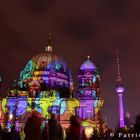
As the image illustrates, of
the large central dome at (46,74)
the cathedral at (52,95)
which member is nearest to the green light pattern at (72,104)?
the cathedral at (52,95)

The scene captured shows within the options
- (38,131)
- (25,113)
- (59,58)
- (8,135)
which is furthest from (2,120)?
(38,131)

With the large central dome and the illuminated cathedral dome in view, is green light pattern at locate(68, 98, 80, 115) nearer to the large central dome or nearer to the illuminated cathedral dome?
the large central dome

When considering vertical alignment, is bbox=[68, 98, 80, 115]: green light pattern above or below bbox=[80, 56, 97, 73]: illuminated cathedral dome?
below

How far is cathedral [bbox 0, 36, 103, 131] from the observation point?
225 feet

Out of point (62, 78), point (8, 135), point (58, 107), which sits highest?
point (62, 78)

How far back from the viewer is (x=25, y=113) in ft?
227

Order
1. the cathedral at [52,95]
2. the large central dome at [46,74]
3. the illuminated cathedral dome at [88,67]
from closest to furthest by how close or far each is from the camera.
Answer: the cathedral at [52,95] → the illuminated cathedral dome at [88,67] → the large central dome at [46,74]

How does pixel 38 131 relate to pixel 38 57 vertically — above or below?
below

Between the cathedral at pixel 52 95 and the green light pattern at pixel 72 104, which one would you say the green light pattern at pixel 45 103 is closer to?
the cathedral at pixel 52 95

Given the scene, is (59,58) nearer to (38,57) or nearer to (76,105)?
(38,57)

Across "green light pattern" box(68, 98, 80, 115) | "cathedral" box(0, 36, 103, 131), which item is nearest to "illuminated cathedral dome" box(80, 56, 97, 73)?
"cathedral" box(0, 36, 103, 131)

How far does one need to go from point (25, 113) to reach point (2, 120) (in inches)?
190

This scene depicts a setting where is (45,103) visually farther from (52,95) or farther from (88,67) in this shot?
(88,67)

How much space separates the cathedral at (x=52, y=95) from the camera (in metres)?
68.7
